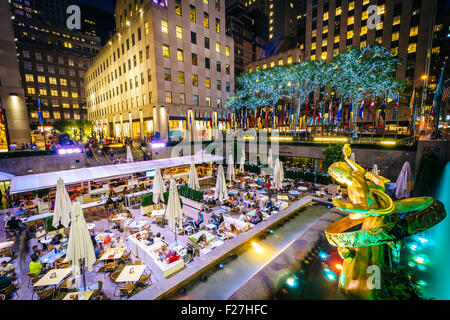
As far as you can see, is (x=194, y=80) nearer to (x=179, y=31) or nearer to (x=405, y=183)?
(x=179, y=31)

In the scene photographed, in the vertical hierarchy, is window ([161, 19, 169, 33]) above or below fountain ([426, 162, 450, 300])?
above

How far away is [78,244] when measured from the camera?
729 centimetres

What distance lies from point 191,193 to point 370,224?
12912mm

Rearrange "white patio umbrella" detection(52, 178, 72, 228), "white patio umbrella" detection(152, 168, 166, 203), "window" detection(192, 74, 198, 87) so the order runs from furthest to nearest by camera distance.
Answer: "window" detection(192, 74, 198, 87) → "white patio umbrella" detection(152, 168, 166, 203) → "white patio umbrella" detection(52, 178, 72, 228)

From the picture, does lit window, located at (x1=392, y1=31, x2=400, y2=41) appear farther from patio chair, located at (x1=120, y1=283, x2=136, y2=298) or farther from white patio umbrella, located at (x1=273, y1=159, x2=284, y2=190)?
patio chair, located at (x1=120, y1=283, x2=136, y2=298)

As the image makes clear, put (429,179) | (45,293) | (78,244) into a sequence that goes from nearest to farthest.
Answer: (45,293) < (78,244) < (429,179)

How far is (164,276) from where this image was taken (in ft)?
25.3

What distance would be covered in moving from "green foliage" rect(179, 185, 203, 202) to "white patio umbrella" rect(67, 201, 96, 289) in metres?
8.37

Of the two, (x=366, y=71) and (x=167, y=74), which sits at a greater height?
(x=167, y=74)

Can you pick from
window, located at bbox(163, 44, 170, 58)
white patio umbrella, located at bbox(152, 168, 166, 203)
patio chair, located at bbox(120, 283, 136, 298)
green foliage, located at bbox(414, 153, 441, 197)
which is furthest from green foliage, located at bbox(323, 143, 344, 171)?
window, located at bbox(163, 44, 170, 58)

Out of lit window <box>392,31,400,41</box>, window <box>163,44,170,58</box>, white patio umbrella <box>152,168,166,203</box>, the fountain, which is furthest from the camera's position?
lit window <box>392,31,400,41</box>

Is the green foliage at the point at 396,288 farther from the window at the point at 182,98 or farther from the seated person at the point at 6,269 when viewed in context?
the window at the point at 182,98

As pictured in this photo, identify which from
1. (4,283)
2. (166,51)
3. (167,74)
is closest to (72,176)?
(4,283)

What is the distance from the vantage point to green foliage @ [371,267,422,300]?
14.3 feet
